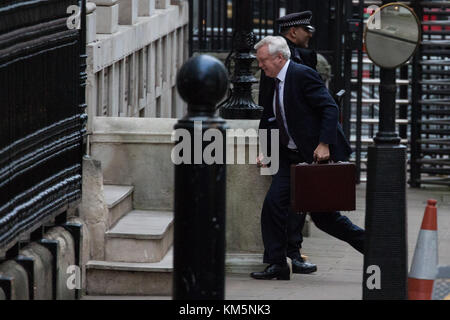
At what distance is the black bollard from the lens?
6.20m

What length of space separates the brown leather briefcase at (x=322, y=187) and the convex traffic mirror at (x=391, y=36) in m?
1.37

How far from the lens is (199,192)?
619 cm

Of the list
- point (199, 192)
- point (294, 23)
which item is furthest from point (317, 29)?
point (199, 192)

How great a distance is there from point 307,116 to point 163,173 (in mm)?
1213

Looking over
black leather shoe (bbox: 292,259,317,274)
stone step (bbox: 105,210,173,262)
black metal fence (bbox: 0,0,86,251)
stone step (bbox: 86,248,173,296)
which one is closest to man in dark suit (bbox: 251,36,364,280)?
black leather shoe (bbox: 292,259,317,274)

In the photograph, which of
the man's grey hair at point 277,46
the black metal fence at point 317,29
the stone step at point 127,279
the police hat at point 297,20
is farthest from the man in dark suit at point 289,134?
the black metal fence at point 317,29

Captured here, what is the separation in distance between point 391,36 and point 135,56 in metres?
7.39

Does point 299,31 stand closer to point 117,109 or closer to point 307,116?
point 307,116

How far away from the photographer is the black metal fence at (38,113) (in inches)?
280

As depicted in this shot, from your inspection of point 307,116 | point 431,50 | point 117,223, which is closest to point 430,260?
point 307,116

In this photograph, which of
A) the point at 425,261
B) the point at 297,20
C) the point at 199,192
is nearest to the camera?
the point at 199,192

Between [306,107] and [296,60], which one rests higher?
[296,60]

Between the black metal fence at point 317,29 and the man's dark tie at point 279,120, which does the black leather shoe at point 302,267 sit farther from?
the black metal fence at point 317,29

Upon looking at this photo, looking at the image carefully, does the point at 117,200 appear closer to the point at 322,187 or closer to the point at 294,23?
the point at 322,187
